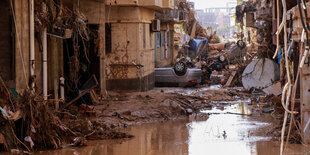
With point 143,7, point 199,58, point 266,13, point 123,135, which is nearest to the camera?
point 123,135

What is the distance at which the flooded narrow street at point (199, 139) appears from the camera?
11023 mm

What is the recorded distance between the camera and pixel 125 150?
36.9 ft

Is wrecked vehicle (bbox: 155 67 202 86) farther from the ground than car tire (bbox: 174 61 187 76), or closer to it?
closer to it

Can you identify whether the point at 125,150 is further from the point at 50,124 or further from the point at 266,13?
the point at 266,13

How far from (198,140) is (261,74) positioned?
→ 10473mm

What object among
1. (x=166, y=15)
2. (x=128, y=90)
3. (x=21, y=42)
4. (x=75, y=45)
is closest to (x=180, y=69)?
(x=128, y=90)

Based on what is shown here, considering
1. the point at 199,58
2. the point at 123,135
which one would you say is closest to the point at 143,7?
the point at 123,135

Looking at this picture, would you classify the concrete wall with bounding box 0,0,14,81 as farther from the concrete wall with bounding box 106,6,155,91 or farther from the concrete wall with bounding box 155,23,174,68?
the concrete wall with bounding box 155,23,174,68

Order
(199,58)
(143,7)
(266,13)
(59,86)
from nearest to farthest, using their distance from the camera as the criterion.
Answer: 1. (59,86)
2. (266,13)
3. (143,7)
4. (199,58)

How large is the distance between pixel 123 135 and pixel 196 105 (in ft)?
22.3

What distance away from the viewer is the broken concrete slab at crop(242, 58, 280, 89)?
21.2 meters

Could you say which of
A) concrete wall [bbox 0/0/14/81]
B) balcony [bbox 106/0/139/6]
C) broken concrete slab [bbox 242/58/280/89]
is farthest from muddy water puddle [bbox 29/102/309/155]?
balcony [bbox 106/0/139/6]

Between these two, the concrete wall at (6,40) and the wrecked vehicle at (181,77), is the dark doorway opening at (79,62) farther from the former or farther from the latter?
the wrecked vehicle at (181,77)

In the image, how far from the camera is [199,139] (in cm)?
1249
